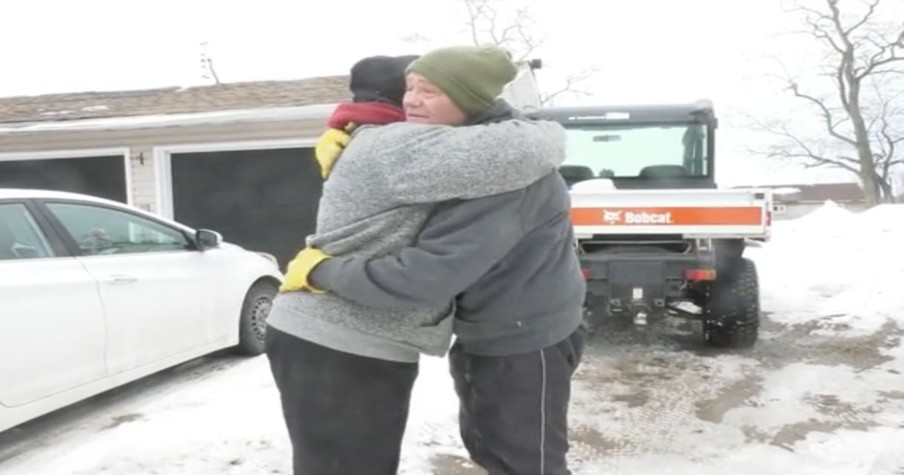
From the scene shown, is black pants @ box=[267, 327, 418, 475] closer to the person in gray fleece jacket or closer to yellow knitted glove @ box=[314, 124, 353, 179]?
the person in gray fleece jacket

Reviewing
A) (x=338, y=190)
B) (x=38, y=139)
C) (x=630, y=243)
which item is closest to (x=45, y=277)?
(x=338, y=190)

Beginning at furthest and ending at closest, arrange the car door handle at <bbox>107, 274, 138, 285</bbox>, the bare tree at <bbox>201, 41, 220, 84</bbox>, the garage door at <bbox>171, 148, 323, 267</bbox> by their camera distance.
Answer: the bare tree at <bbox>201, 41, 220, 84</bbox>, the garage door at <bbox>171, 148, 323, 267</bbox>, the car door handle at <bbox>107, 274, 138, 285</bbox>

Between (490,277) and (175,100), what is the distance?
1053cm

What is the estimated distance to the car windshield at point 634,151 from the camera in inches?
278

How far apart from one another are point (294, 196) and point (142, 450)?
6277 mm

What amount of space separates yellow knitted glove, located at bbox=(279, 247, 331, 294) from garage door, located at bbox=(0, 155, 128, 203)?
9604 mm

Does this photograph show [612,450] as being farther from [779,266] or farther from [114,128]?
[779,266]

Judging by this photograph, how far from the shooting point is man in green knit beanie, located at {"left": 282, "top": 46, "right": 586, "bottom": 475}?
1.54 m

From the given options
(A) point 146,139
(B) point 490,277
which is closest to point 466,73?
(B) point 490,277

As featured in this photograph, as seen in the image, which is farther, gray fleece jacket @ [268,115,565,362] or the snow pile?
the snow pile

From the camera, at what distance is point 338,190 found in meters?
1.62

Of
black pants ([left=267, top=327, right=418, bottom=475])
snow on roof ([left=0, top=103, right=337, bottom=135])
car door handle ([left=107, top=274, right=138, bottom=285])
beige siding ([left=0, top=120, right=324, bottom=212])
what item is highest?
snow on roof ([left=0, top=103, right=337, bottom=135])

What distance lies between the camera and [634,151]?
7.14 meters

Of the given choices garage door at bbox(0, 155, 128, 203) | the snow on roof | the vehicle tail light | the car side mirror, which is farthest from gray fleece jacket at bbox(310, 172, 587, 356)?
garage door at bbox(0, 155, 128, 203)
